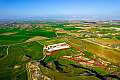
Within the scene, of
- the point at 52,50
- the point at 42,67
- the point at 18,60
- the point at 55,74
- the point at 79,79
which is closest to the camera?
the point at 79,79

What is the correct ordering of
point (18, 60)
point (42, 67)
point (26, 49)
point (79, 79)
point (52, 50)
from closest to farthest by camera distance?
point (79, 79)
point (42, 67)
point (18, 60)
point (52, 50)
point (26, 49)

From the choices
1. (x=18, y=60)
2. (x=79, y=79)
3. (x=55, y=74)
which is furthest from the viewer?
A: (x=18, y=60)

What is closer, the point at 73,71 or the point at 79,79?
the point at 79,79

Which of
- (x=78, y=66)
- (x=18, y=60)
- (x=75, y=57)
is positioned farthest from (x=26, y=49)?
(x=78, y=66)

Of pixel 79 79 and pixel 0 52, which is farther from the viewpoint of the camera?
pixel 0 52

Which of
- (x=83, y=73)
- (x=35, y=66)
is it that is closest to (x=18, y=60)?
(x=35, y=66)

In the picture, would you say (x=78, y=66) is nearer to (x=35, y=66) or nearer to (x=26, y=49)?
(x=35, y=66)

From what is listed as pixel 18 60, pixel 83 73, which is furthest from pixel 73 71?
pixel 18 60

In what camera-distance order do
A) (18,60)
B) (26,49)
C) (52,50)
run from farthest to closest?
(26,49) < (52,50) < (18,60)

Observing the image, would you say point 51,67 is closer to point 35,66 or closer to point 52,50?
point 35,66
